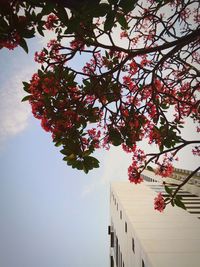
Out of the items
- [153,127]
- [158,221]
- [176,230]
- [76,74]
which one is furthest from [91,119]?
[158,221]

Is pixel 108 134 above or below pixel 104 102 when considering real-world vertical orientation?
below

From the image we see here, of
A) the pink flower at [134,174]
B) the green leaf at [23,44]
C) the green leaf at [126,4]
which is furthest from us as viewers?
the pink flower at [134,174]

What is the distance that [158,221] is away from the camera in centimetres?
1528

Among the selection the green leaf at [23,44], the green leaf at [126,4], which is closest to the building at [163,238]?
the green leaf at [23,44]

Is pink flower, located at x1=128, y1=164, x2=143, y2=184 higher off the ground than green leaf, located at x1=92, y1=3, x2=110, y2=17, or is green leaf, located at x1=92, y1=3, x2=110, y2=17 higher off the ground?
green leaf, located at x1=92, y1=3, x2=110, y2=17

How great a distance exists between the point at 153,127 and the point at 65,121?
197 centimetres

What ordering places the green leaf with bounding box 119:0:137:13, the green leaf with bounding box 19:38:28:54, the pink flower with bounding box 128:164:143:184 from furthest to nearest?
1. the pink flower with bounding box 128:164:143:184
2. the green leaf with bounding box 19:38:28:54
3. the green leaf with bounding box 119:0:137:13

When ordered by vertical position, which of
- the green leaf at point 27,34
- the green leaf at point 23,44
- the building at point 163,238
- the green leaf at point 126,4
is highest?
the green leaf at point 27,34

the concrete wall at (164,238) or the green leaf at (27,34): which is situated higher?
the green leaf at (27,34)

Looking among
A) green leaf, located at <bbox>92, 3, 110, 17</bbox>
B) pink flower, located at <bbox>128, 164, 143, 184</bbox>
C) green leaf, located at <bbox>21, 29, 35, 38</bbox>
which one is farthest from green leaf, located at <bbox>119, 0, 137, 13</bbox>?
pink flower, located at <bbox>128, 164, 143, 184</bbox>

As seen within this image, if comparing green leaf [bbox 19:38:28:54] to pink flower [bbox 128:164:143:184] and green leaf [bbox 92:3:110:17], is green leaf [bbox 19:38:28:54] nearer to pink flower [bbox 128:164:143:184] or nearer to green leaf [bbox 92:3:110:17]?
green leaf [bbox 92:3:110:17]

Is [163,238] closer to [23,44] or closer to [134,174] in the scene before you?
[134,174]

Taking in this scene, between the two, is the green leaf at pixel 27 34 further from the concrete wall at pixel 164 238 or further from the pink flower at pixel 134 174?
the concrete wall at pixel 164 238

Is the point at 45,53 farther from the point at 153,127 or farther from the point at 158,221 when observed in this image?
the point at 158,221
